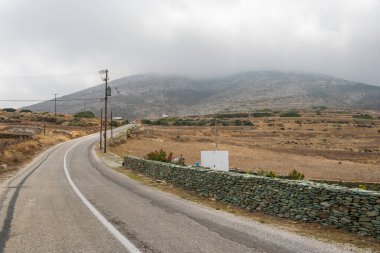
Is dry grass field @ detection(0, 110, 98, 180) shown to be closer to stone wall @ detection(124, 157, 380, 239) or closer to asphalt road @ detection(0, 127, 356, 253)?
asphalt road @ detection(0, 127, 356, 253)

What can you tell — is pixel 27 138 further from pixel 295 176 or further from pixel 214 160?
pixel 295 176

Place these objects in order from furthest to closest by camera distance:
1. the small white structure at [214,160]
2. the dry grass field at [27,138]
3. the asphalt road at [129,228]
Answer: the dry grass field at [27,138]
the small white structure at [214,160]
the asphalt road at [129,228]

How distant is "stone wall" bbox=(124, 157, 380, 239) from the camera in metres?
10.1

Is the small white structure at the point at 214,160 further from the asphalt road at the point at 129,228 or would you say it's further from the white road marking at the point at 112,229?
the white road marking at the point at 112,229

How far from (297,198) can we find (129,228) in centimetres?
512

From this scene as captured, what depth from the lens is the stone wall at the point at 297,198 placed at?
1008 centimetres

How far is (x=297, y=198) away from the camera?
40.4ft

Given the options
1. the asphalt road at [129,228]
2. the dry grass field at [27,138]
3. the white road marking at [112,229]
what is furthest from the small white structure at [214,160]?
the white road marking at [112,229]

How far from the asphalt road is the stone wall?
4.64ft

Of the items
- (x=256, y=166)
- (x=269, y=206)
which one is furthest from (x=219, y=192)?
(x=256, y=166)

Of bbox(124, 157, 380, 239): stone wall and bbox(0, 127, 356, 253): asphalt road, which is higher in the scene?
bbox(124, 157, 380, 239): stone wall

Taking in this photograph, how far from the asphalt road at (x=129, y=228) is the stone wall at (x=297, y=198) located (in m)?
1.41

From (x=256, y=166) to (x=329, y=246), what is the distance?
122 feet

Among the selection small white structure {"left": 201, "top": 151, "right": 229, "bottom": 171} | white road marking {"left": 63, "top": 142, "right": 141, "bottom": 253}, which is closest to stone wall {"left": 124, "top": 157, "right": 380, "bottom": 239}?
white road marking {"left": 63, "top": 142, "right": 141, "bottom": 253}
